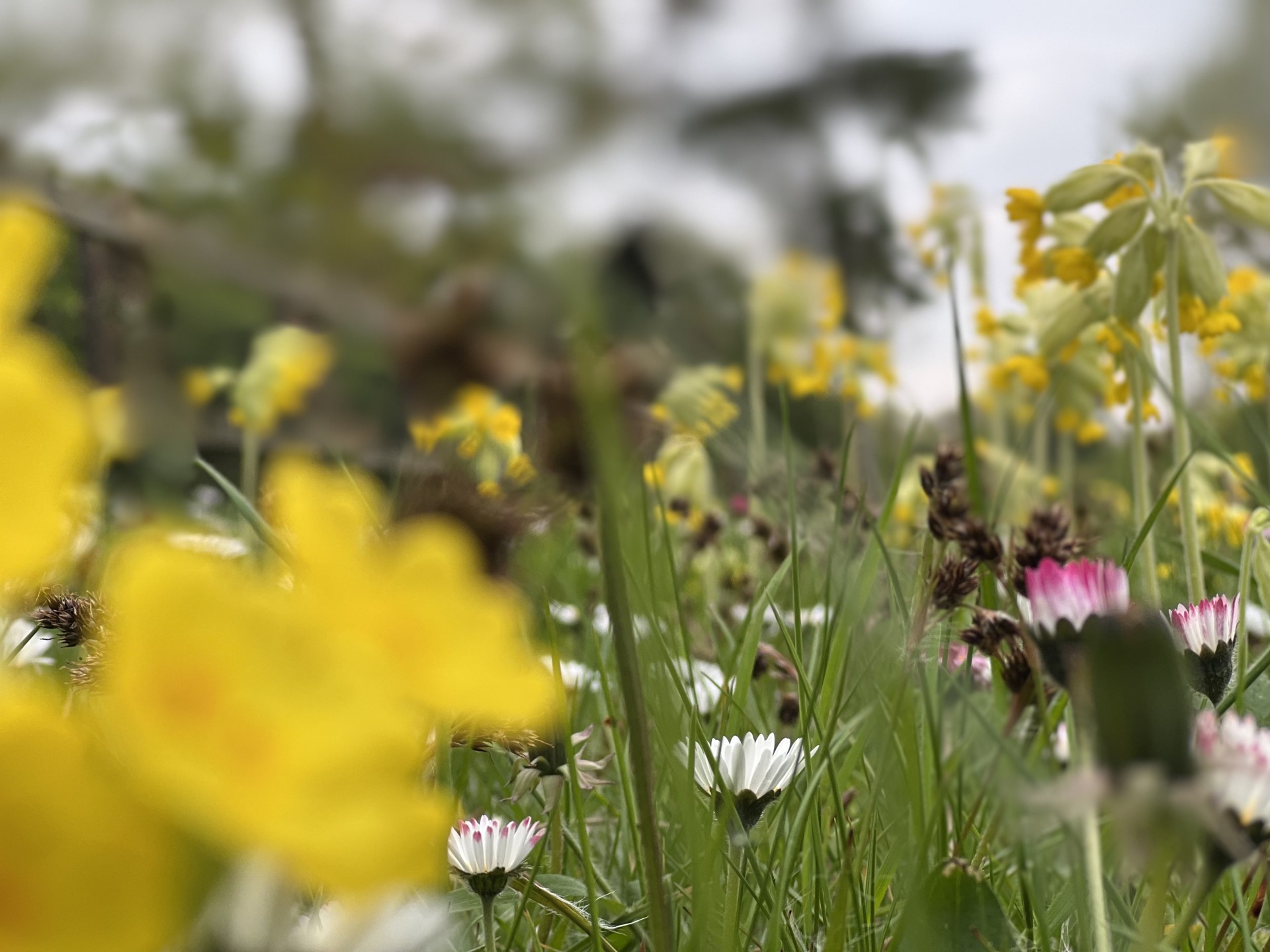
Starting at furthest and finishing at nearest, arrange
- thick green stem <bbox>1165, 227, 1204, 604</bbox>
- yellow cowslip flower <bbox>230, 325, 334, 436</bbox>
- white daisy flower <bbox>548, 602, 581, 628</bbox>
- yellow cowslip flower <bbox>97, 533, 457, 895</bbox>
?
1. yellow cowslip flower <bbox>230, 325, 334, 436</bbox>
2. white daisy flower <bbox>548, 602, 581, 628</bbox>
3. thick green stem <bbox>1165, 227, 1204, 604</bbox>
4. yellow cowslip flower <bbox>97, 533, 457, 895</bbox>

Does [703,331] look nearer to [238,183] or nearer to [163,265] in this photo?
[163,265]

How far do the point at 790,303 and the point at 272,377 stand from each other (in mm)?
994

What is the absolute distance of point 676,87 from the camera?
9758mm

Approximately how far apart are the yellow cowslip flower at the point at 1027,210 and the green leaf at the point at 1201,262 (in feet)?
0.38

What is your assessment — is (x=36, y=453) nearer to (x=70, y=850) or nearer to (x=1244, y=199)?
(x=70, y=850)

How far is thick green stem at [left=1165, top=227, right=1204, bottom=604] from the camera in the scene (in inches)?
21.3

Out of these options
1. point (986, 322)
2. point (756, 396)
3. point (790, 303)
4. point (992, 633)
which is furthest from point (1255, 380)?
point (992, 633)

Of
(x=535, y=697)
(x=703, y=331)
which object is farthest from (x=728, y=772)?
(x=703, y=331)

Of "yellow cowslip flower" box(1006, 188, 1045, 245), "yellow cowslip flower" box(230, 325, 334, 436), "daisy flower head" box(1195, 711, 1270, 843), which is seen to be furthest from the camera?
"yellow cowslip flower" box(230, 325, 334, 436)

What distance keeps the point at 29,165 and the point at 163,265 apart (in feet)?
1.86

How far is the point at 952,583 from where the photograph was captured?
1.29ft

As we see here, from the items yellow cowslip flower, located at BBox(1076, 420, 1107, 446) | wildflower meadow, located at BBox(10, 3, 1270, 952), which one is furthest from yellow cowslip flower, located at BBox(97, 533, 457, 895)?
yellow cowslip flower, located at BBox(1076, 420, 1107, 446)

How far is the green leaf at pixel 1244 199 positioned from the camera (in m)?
0.66

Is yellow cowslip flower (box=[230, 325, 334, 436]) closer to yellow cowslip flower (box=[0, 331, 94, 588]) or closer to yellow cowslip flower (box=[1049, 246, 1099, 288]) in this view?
yellow cowslip flower (box=[1049, 246, 1099, 288])
